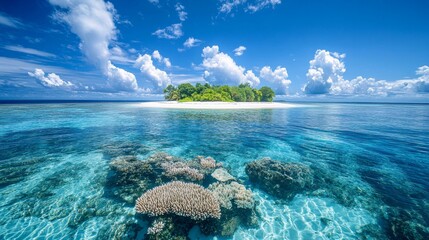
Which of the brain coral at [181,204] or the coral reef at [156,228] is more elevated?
the brain coral at [181,204]

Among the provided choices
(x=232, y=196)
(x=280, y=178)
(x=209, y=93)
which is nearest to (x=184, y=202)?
(x=232, y=196)

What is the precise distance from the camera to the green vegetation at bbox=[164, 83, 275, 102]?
74.8 m

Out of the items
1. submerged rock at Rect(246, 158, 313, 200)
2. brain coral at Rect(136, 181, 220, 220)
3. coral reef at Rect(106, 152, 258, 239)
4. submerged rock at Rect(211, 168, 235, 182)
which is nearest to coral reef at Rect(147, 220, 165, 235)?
coral reef at Rect(106, 152, 258, 239)

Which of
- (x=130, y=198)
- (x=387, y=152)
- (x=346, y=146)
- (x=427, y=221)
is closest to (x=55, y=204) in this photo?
(x=130, y=198)

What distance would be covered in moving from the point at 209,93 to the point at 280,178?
69.0 meters

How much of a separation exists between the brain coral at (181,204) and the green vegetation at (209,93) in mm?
67741

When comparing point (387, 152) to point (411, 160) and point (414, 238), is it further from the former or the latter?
point (414, 238)

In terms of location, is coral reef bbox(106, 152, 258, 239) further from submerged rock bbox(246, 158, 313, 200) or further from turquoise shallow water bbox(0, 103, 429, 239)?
submerged rock bbox(246, 158, 313, 200)

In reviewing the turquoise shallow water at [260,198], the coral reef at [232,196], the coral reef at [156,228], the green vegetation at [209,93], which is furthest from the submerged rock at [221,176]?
the green vegetation at [209,93]

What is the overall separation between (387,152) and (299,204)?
10.3 metres

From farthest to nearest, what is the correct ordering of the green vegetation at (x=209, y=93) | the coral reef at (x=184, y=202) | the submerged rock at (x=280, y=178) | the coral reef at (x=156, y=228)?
the green vegetation at (x=209, y=93) < the submerged rock at (x=280, y=178) < the coral reef at (x=184, y=202) < the coral reef at (x=156, y=228)

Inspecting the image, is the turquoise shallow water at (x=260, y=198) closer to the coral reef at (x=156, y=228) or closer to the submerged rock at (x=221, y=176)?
the coral reef at (x=156, y=228)

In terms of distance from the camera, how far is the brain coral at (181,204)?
4923 millimetres

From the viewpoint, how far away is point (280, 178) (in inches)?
285
